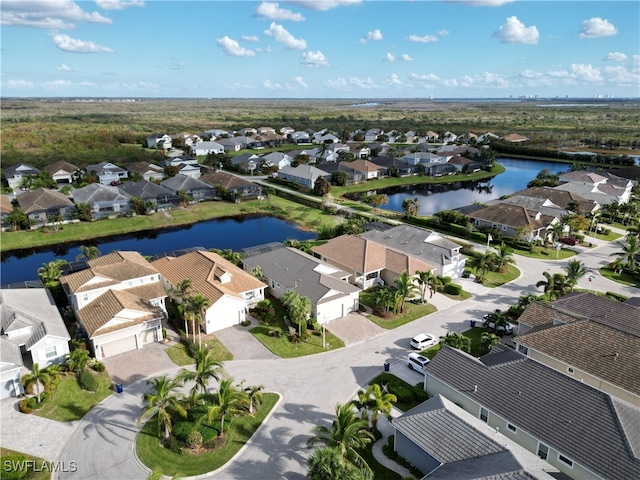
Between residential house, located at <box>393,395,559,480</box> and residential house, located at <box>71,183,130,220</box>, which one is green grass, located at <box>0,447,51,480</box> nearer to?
residential house, located at <box>393,395,559,480</box>

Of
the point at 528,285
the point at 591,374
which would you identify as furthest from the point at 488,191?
the point at 591,374

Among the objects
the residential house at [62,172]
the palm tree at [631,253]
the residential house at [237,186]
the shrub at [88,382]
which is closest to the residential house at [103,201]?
the residential house at [237,186]

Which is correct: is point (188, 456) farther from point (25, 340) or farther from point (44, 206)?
point (44, 206)

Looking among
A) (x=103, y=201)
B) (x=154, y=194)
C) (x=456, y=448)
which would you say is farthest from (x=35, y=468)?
(x=154, y=194)

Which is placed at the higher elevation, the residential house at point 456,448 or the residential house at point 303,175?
the residential house at point 303,175

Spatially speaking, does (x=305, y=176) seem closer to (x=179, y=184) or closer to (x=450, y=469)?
(x=179, y=184)

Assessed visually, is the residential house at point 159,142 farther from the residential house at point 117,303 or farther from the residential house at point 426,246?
the residential house at point 117,303
